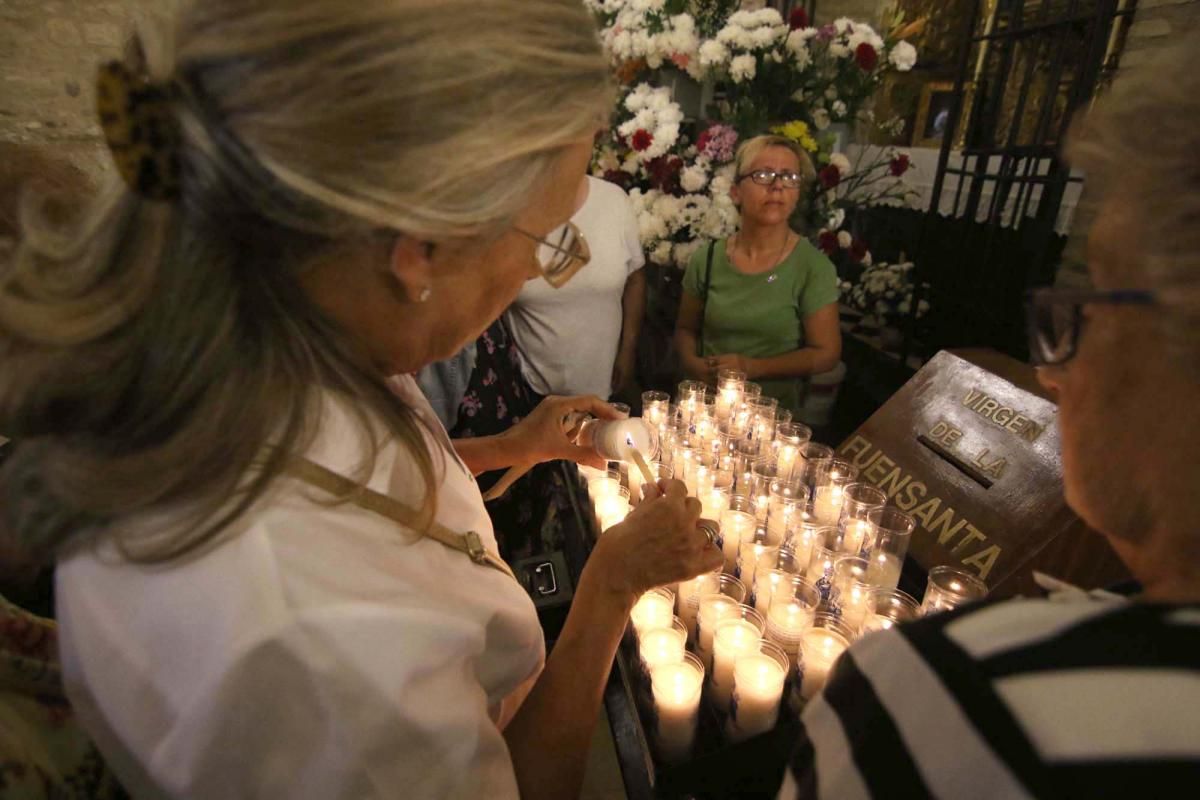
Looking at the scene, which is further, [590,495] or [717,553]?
[590,495]

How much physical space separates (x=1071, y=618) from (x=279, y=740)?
77 cm

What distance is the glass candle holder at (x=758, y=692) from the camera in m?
1.20

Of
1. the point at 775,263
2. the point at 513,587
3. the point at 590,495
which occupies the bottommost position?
the point at 590,495

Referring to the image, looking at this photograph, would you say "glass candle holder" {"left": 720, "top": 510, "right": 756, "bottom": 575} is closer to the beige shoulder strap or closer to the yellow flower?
the beige shoulder strap

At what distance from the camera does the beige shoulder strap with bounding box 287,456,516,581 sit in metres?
0.78

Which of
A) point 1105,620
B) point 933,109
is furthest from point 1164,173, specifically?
point 933,109

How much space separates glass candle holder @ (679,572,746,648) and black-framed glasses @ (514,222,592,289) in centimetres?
75

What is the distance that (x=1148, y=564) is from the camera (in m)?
0.59

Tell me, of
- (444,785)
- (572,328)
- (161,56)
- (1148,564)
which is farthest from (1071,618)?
(572,328)

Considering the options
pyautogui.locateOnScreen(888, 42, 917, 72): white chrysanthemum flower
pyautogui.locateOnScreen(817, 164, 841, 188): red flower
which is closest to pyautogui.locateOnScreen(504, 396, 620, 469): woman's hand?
pyautogui.locateOnScreen(817, 164, 841, 188): red flower

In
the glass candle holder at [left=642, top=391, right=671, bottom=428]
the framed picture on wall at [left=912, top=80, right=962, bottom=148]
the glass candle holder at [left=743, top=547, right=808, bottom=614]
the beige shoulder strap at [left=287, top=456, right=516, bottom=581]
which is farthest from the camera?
the framed picture on wall at [left=912, top=80, right=962, bottom=148]

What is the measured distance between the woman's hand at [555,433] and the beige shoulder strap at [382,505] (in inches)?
33.2

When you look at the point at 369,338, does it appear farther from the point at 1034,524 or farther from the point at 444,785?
the point at 1034,524

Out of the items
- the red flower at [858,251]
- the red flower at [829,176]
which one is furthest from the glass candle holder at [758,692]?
the red flower at [858,251]
